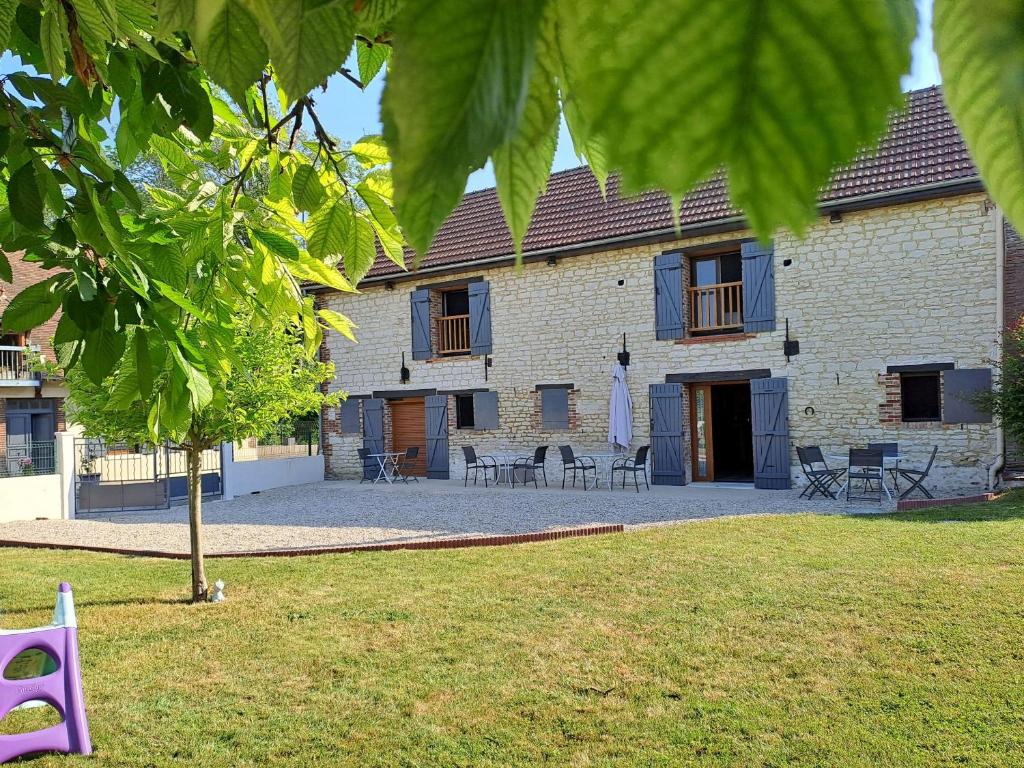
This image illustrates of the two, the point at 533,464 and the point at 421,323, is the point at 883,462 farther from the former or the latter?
the point at 421,323

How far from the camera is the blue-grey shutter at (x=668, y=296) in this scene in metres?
15.0

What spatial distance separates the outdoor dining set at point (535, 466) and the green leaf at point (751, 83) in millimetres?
14419

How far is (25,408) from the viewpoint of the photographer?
22906 millimetres

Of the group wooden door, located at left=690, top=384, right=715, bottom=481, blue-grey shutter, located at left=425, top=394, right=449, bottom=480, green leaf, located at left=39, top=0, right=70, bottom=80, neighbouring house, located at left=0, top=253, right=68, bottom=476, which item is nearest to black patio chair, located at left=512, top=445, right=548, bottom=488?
blue-grey shutter, located at left=425, top=394, right=449, bottom=480

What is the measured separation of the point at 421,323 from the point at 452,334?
85 centimetres

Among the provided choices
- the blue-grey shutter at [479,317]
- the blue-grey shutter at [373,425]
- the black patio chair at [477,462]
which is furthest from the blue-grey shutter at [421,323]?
the black patio chair at [477,462]

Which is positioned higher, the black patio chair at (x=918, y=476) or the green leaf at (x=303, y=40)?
the green leaf at (x=303, y=40)

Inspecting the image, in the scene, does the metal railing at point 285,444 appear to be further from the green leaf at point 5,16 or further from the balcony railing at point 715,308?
the green leaf at point 5,16

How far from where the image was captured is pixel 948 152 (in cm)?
1255

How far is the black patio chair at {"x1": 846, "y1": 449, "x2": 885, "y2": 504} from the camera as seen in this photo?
11625 millimetres

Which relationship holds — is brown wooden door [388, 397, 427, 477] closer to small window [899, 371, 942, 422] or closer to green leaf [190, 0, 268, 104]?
small window [899, 371, 942, 422]

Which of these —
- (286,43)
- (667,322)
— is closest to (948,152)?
(667,322)

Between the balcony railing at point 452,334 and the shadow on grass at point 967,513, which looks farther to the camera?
the balcony railing at point 452,334

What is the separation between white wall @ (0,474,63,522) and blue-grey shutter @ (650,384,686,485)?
11593 millimetres
